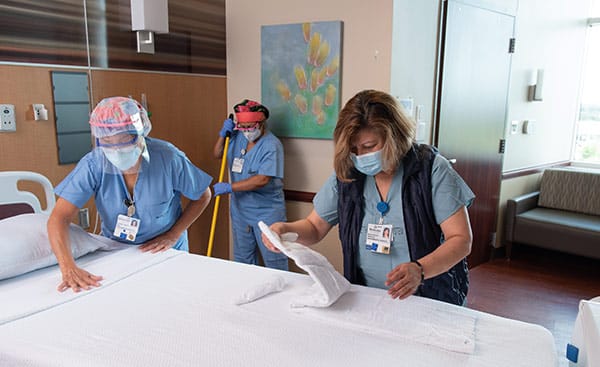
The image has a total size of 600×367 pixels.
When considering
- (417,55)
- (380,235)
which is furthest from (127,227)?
(417,55)

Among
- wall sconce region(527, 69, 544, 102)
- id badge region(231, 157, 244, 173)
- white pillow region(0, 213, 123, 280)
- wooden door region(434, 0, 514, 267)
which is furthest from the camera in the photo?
wall sconce region(527, 69, 544, 102)

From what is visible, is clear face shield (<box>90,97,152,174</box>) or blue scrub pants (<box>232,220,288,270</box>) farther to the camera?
blue scrub pants (<box>232,220,288,270</box>)

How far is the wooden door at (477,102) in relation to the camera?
328 cm

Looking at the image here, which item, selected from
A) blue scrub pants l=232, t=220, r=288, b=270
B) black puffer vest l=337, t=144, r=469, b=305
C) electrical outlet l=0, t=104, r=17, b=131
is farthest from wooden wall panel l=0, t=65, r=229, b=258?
black puffer vest l=337, t=144, r=469, b=305

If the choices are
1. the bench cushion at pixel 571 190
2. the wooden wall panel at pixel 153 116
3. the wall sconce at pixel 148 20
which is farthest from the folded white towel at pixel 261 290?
the bench cushion at pixel 571 190

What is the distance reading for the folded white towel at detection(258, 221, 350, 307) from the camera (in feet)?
4.63

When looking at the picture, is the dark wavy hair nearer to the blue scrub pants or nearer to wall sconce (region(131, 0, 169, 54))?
the blue scrub pants

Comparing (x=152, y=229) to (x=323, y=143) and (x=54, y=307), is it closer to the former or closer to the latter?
A: (x=54, y=307)

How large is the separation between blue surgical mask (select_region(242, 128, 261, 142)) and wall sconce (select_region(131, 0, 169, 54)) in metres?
0.77

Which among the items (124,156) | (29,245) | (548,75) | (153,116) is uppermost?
(548,75)

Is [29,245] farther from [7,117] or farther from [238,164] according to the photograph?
[238,164]

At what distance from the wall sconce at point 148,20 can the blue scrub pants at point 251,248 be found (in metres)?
1.24

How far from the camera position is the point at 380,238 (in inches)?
62.4

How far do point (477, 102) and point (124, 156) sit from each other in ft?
9.09
